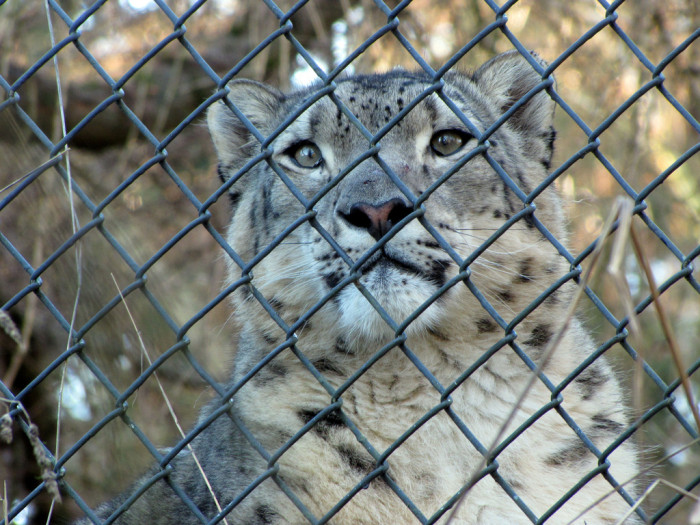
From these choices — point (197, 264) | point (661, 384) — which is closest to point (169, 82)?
point (197, 264)

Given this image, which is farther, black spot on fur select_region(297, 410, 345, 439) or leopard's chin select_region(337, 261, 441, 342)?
black spot on fur select_region(297, 410, 345, 439)

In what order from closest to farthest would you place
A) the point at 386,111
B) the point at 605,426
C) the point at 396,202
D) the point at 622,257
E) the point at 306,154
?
the point at 622,257, the point at 396,202, the point at 605,426, the point at 386,111, the point at 306,154

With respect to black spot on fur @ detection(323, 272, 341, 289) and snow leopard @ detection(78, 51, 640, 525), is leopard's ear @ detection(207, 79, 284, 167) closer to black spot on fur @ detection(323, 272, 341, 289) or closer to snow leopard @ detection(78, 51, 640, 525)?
snow leopard @ detection(78, 51, 640, 525)

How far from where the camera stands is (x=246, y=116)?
416 cm

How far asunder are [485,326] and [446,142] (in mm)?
846

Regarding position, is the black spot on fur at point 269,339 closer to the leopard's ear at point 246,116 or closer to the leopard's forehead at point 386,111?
the leopard's forehead at point 386,111

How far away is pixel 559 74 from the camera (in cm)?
671

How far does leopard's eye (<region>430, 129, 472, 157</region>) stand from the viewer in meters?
3.55

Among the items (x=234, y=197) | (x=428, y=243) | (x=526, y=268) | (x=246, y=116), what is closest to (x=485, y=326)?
(x=526, y=268)

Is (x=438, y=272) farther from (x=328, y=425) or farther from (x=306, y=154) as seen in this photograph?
(x=306, y=154)

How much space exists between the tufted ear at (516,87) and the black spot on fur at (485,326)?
40.0 inches

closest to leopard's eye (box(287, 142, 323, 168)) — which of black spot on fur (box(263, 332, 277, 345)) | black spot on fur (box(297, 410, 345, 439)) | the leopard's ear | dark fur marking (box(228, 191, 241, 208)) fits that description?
the leopard's ear

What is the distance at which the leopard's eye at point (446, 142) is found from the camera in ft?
11.7

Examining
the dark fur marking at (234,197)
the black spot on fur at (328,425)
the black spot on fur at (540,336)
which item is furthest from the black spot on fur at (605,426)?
the dark fur marking at (234,197)
